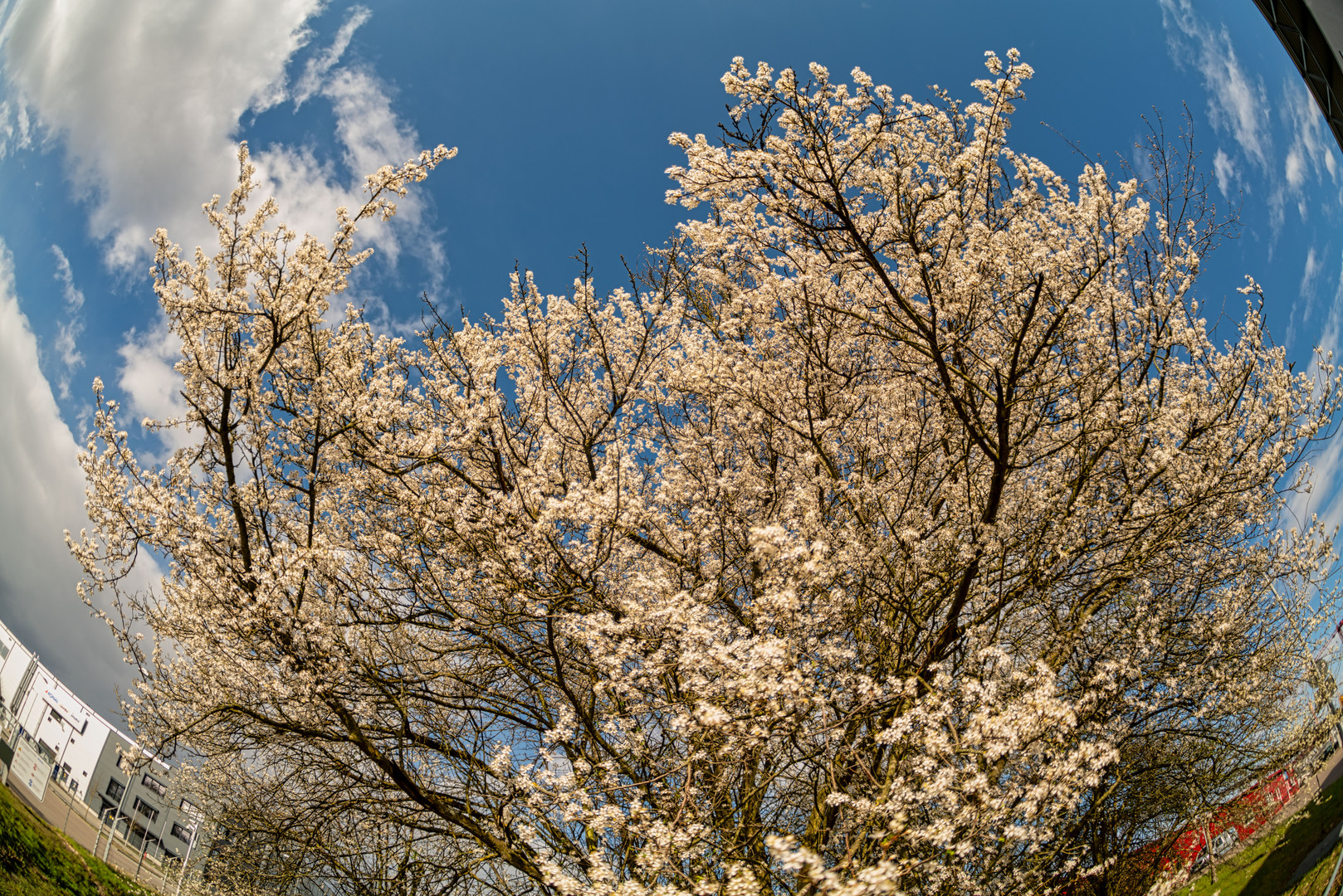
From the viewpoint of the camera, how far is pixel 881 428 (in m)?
9.41

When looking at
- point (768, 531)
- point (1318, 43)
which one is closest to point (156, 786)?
point (768, 531)

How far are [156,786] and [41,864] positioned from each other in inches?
64.3

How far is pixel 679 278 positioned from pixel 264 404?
5927 mm

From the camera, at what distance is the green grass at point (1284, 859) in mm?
6422

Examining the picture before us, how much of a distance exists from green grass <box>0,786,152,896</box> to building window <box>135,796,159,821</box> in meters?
0.69

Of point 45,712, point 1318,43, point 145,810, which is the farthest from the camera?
point 1318,43

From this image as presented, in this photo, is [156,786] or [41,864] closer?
[41,864]

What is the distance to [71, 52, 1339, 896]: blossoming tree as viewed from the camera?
626cm

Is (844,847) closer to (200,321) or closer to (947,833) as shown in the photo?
(947,833)

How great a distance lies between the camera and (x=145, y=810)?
295 inches

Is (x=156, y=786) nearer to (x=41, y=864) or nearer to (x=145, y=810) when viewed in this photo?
(x=145, y=810)

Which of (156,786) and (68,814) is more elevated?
(156,786)

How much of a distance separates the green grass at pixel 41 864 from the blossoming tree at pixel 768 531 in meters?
1.25

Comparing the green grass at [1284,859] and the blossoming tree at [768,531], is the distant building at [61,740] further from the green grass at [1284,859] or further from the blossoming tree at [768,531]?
the green grass at [1284,859]
